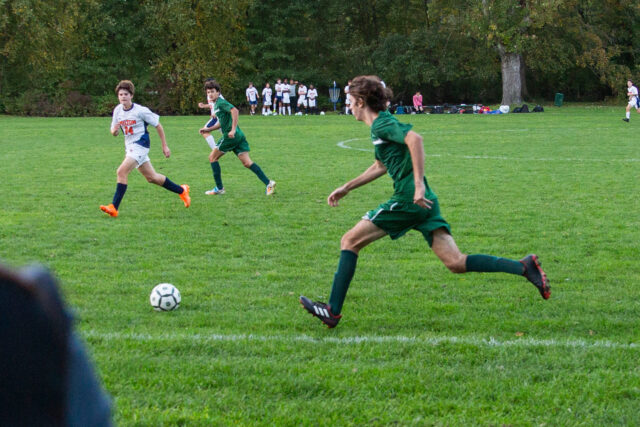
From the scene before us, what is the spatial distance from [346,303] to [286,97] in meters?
37.3

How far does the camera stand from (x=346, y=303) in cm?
571

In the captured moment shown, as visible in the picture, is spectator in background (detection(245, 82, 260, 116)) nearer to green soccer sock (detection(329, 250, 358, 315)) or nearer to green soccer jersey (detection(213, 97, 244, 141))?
green soccer jersey (detection(213, 97, 244, 141))

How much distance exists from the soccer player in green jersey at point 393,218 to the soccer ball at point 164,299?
1.00m

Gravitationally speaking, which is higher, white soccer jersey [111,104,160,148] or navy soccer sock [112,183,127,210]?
white soccer jersey [111,104,160,148]

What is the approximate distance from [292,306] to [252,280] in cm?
90

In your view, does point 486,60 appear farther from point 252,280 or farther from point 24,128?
point 252,280

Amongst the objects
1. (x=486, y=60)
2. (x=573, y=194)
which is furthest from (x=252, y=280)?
(x=486, y=60)

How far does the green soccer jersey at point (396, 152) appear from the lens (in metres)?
4.90

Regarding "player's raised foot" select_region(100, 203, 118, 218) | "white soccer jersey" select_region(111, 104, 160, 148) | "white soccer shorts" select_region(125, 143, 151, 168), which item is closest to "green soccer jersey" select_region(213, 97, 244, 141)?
"white soccer jersey" select_region(111, 104, 160, 148)

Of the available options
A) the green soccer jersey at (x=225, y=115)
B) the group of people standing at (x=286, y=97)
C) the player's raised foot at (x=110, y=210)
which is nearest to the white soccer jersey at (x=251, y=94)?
the group of people standing at (x=286, y=97)

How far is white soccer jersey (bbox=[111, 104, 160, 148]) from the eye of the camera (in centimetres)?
976

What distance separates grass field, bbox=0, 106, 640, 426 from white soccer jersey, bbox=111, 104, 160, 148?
1.00 metres

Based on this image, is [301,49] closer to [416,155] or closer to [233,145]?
[233,145]

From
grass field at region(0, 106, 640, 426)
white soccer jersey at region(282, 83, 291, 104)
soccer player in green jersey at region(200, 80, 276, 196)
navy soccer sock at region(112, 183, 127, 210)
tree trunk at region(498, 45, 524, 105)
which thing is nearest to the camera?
grass field at region(0, 106, 640, 426)
